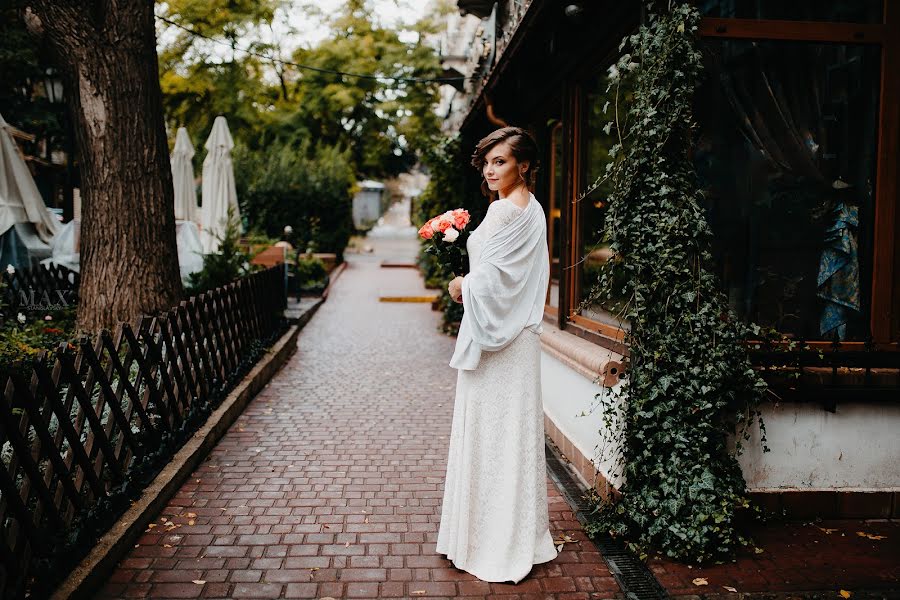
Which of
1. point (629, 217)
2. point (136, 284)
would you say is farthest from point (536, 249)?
point (136, 284)

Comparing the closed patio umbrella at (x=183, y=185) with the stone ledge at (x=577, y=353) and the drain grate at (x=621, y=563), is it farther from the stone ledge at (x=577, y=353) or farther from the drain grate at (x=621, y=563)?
the drain grate at (x=621, y=563)

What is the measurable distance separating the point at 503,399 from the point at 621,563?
1.14m

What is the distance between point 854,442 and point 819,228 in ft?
4.41

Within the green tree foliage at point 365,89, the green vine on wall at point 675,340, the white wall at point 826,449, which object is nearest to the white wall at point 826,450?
the white wall at point 826,449

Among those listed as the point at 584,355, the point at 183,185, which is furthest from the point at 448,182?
the point at 584,355

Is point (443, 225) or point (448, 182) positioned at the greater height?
point (448, 182)

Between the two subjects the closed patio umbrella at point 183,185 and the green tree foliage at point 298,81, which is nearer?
the closed patio umbrella at point 183,185

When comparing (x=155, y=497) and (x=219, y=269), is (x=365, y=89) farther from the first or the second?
(x=155, y=497)

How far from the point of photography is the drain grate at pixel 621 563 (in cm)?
341

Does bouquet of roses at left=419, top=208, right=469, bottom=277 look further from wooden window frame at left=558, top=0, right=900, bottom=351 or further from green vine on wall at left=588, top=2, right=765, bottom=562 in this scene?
wooden window frame at left=558, top=0, right=900, bottom=351

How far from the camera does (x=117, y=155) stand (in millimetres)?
6711

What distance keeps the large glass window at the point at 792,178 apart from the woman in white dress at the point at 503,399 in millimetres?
1541

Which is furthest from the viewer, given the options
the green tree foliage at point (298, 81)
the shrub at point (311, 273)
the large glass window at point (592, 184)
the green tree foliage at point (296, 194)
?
the green tree foliage at point (298, 81)

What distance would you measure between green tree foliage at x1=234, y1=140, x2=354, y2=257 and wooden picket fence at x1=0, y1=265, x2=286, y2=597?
14127 mm
